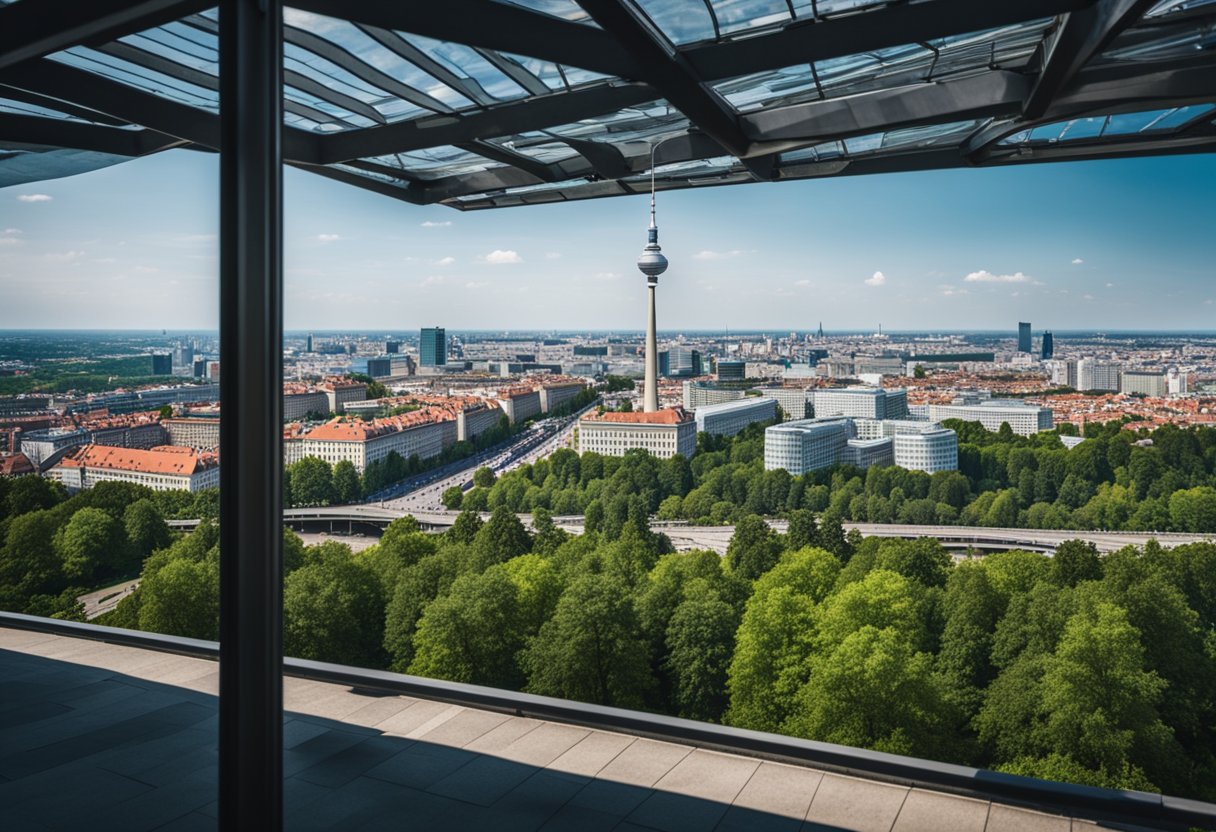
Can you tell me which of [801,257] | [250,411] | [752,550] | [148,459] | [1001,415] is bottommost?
[752,550]

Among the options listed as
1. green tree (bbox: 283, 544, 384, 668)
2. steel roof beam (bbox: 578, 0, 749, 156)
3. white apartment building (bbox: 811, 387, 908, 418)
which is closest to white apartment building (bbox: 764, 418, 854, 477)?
white apartment building (bbox: 811, 387, 908, 418)

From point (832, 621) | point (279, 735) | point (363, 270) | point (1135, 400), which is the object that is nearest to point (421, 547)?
point (832, 621)

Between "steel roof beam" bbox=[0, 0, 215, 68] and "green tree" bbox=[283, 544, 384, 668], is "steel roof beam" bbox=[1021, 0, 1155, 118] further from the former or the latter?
"green tree" bbox=[283, 544, 384, 668]

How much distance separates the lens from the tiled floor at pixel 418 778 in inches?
137

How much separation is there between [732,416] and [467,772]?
40325 mm

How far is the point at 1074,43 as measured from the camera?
11.0ft

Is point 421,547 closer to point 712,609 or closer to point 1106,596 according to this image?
point 712,609

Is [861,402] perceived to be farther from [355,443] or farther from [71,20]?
[71,20]

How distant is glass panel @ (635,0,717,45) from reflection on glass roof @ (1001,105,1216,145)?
A: 237 cm

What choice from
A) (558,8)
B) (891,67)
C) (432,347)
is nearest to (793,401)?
(432,347)

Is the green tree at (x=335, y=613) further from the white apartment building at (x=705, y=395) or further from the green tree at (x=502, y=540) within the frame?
the white apartment building at (x=705, y=395)

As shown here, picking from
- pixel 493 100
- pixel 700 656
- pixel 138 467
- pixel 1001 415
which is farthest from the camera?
pixel 1001 415

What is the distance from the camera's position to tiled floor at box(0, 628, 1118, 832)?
3486mm

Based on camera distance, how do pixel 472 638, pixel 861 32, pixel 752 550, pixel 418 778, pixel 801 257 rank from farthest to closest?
pixel 801 257, pixel 752 550, pixel 472 638, pixel 418 778, pixel 861 32
